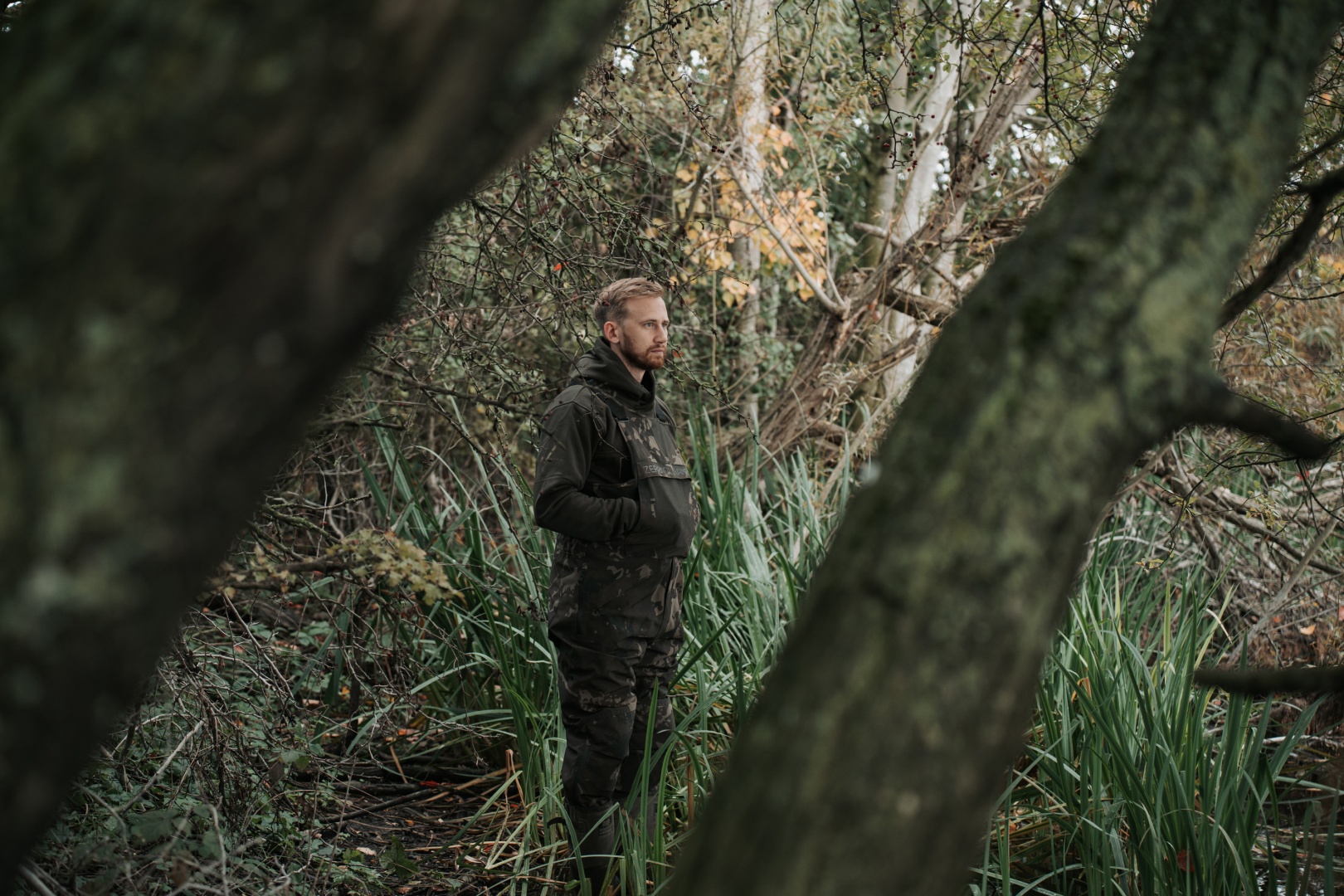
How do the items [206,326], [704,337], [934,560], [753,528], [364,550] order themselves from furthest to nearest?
1. [704,337]
2. [753,528]
3. [364,550]
4. [934,560]
5. [206,326]

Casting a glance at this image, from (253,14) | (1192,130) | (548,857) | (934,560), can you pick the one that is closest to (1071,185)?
(1192,130)

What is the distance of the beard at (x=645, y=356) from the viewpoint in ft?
10.4

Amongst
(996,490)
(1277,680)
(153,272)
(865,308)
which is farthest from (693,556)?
(153,272)

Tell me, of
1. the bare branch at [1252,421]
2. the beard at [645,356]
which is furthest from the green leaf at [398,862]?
the bare branch at [1252,421]

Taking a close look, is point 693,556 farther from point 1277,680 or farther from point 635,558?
point 1277,680

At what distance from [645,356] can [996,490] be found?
7.84ft

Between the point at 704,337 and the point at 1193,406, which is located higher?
the point at 704,337

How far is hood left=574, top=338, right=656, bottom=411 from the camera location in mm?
3150

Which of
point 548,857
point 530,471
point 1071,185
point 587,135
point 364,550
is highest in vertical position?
point 587,135

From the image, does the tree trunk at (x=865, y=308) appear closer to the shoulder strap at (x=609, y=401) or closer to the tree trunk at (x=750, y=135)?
the tree trunk at (x=750, y=135)

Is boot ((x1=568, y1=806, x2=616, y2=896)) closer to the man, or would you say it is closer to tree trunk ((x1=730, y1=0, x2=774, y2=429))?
the man

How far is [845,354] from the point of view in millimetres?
6441

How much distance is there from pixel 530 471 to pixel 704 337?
2.06 meters

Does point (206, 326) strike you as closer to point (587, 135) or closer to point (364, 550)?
point (364, 550)
